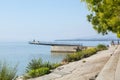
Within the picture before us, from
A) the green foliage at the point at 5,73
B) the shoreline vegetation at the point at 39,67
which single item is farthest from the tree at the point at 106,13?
the green foliage at the point at 5,73

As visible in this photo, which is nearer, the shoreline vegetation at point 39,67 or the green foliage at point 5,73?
the green foliage at point 5,73

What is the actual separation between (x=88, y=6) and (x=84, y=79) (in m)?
10.5

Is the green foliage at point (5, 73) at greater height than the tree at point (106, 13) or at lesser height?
lesser

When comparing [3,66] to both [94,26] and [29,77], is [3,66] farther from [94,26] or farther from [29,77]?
[94,26]

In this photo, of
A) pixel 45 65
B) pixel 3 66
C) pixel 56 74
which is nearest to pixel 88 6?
pixel 45 65

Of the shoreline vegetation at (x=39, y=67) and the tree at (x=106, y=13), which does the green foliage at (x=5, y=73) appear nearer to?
the shoreline vegetation at (x=39, y=67)

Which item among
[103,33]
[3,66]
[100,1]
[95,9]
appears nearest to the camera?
[3,66]

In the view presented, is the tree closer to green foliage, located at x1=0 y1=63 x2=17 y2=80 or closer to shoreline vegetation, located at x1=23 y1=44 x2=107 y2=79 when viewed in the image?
shoreline vegetation, located at x1=23 y1=44 x2=107 y2=79

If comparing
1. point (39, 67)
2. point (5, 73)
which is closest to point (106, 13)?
point (39, 67)

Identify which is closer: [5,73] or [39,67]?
[5,73]

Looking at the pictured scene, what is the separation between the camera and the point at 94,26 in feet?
99.9

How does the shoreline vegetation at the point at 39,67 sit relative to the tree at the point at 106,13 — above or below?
below

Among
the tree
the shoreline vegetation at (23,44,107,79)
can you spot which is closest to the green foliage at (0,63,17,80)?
the shoreline vegetation at (23,44,107,79)

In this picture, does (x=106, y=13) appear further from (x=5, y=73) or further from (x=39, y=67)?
(x=5, y=73)
